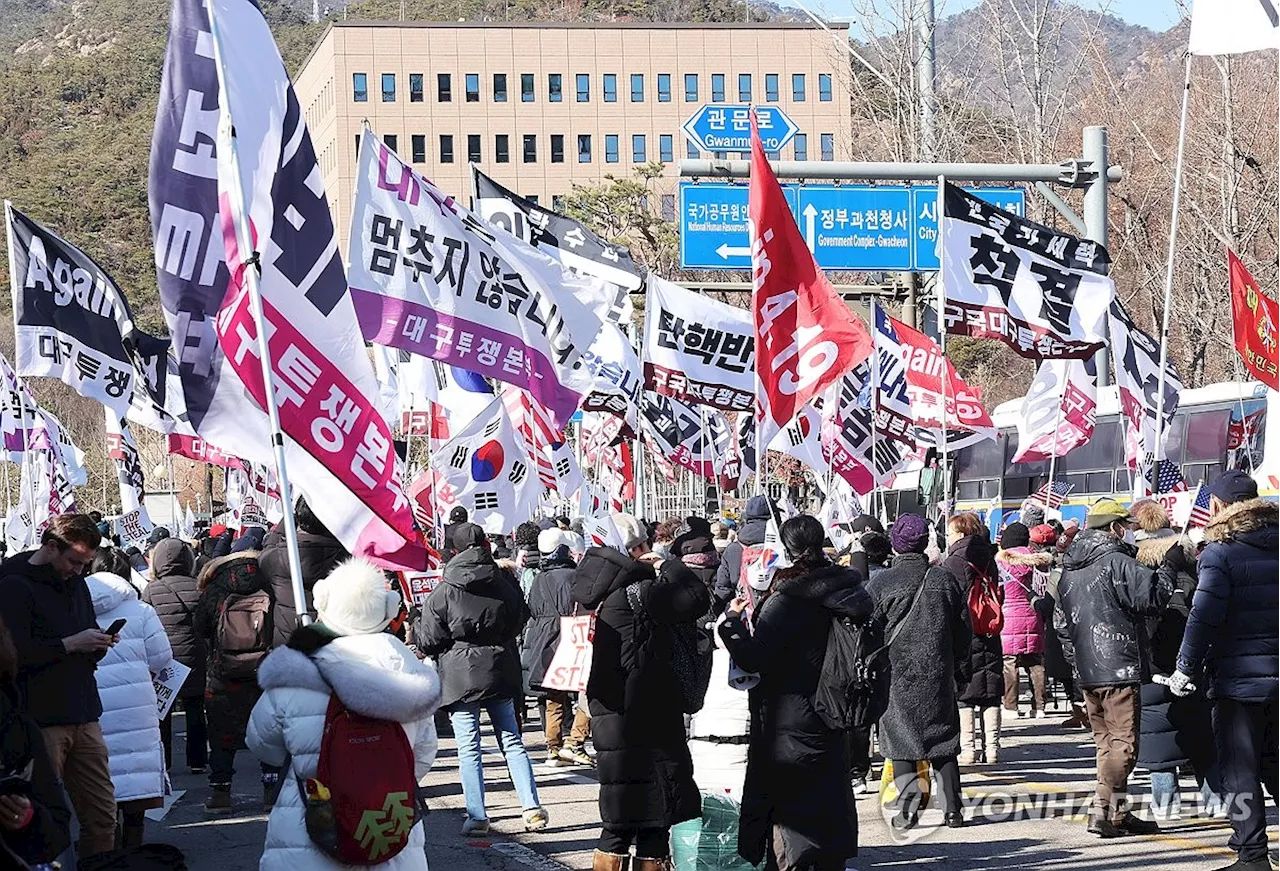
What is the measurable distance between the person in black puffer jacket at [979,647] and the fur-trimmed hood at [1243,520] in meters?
3.22

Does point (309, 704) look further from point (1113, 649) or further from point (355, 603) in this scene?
point (1113, 649)

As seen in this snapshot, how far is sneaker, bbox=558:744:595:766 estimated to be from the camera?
44.3 ft

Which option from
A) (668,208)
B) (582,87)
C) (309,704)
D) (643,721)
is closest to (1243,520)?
(643,721)

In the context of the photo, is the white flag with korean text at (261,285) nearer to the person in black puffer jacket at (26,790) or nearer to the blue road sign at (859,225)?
the person in black puffer jacket at (26,790)

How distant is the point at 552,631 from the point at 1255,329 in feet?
20.7

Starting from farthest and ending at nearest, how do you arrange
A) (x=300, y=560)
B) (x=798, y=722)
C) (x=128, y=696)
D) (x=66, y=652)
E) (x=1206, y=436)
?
(x=1206, y=436) → (x=300, y=560) → (x=128, y=696) → (x=66, y=652) → (x=798, y=722)

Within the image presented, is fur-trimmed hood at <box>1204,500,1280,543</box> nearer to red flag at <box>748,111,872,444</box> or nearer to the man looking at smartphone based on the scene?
red flag at <box>748,111,872,444</box>

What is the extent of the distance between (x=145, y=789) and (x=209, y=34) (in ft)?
12.5

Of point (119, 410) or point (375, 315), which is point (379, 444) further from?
point (119, 410)

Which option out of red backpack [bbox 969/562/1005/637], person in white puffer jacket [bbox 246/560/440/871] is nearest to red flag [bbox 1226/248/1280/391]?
red backpack [bbox 969/562/1005/637]

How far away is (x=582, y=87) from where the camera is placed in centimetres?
9925

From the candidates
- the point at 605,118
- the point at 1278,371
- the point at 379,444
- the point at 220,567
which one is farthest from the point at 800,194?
the point at 605,118

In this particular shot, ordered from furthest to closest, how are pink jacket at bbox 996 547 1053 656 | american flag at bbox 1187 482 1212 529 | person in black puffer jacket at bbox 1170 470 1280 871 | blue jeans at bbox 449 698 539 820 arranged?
pink jacket at bbox 996 547 1053 656 < american flag at bbox 1187 482 1212 529 < blue jeans at bbox 449 698 539 820 < person in black puffer jacket at bbox 1170 470 1280 871

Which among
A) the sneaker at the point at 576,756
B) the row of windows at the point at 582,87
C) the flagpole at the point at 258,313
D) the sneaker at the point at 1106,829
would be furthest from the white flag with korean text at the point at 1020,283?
the row of windows at the point at 582,87
